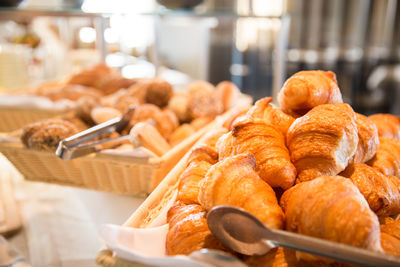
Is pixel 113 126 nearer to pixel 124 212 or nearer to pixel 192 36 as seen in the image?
pixel 124 212

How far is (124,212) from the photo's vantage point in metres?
0.87

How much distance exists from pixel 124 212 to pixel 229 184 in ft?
1.57

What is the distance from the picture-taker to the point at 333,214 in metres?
0.41

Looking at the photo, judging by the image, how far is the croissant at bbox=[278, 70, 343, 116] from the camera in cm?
59

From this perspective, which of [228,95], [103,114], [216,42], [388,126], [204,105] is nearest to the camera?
[388,126]

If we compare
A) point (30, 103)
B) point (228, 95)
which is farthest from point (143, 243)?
point (30, 103)

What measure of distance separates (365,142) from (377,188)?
0.09 meters

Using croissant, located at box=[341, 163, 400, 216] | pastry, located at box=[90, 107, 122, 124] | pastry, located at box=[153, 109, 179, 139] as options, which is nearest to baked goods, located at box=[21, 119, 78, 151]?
pastry, located at box=[90, 107, 122, 124]

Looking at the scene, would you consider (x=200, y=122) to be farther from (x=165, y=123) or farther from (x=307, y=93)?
(x=307, y=93)

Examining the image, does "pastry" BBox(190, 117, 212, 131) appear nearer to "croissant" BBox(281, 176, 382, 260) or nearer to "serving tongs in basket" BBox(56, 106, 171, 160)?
"serving tongs in basket" BBox(56, 106, 171, 160)

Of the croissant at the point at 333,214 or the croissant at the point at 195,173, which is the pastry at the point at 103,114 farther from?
the croissant at the point at 333,214

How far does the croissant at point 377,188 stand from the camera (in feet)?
1.68

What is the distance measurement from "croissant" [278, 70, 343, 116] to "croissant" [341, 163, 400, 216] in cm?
13

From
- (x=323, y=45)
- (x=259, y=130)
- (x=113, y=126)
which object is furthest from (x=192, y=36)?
(x=259, y=130)
